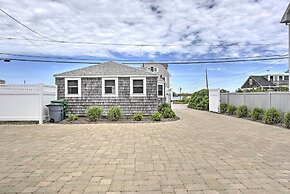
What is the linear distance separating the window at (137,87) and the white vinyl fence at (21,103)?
18.4 feet

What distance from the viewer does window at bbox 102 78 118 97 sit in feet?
52.3

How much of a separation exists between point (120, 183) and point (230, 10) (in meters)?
12.4

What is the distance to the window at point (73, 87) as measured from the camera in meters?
16.0

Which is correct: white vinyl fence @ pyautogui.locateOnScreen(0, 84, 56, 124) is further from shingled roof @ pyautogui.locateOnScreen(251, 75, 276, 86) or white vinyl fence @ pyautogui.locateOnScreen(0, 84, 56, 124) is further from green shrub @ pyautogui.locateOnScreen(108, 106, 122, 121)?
shingled roof @ pyautogui.locateOnScreen(251, 75, 276, 86)

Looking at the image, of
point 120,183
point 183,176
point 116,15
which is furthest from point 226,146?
point 116,15

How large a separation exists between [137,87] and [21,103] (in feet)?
22.6

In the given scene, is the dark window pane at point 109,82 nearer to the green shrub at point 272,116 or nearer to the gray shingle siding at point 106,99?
the gray shingle siding at point 106,99

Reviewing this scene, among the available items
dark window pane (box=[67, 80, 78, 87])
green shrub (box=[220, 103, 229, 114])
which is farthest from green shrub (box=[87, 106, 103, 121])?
green shrub (box=[220, 103, 229, 114])

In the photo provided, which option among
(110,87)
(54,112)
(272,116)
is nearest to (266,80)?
(272,116)

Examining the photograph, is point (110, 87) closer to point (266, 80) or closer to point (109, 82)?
point (109, 82)

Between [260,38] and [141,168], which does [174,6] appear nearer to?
[141,168]

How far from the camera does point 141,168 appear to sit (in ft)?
16.1

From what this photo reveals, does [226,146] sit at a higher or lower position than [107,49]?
lower

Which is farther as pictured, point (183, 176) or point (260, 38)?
point (260, 38)
